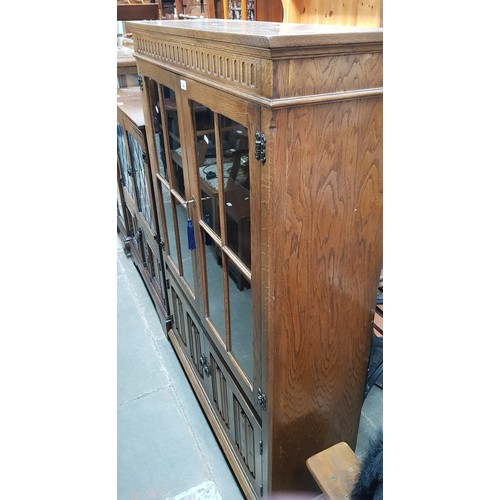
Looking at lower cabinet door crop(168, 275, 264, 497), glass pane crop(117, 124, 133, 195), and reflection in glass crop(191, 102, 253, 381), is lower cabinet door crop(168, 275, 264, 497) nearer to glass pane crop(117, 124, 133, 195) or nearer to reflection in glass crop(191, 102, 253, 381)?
reflection in glass crop(191, 102, 253, 381)

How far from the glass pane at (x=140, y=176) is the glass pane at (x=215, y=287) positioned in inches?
31.5

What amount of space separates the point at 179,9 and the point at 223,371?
387cm

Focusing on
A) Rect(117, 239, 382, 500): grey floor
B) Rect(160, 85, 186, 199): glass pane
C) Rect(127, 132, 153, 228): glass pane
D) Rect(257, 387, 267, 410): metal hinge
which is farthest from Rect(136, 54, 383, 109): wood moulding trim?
Rect(117, 239, 382, 500): grey floor

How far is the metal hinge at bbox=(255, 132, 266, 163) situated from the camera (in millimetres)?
864

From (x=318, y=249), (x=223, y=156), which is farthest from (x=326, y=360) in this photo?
(x=223, y=156)

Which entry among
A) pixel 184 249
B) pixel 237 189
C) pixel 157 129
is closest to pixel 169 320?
pixel 184 249

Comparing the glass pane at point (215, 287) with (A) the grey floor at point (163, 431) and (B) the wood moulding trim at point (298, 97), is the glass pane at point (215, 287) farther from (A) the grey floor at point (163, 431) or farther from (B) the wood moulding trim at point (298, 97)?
(A) the grey floor at point (163, 431)

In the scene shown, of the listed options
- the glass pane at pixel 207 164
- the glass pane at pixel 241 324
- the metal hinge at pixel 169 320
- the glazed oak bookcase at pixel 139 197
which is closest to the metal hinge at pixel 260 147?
the glass pane at pixel 207 164

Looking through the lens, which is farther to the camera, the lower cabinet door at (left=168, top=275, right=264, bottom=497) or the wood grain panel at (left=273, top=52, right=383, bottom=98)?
the lower cabinet door at (left=168, top=275, right=264, bottom=497)

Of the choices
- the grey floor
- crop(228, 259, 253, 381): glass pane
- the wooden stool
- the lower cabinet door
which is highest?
crop(228, 259, 253, 381): glass pane

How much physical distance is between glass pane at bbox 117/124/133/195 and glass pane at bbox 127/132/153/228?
0.54 feet

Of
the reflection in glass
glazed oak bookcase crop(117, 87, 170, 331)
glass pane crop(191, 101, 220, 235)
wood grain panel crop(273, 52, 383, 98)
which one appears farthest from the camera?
glazed oak bookcase crop(117, 87, 170, 331)

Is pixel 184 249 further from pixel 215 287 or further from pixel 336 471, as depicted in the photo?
pixel 336 471
